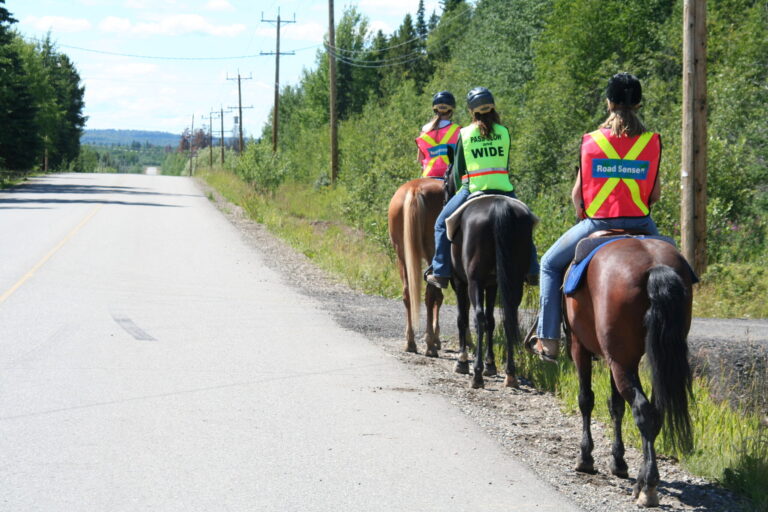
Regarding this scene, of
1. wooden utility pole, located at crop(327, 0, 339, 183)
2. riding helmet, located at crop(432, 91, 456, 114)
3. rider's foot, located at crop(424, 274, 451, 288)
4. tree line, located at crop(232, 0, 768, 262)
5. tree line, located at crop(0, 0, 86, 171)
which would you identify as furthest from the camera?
tree line, located at crop(0, 0, 86, 171)

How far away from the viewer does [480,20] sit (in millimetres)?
64188

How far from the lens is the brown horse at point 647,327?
15.7 feet

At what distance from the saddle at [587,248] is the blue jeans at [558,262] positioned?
7 cm

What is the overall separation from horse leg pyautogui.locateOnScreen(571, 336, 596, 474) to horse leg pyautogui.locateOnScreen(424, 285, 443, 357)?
12.7 feet

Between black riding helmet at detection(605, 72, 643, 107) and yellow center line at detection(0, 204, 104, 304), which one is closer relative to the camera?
black riding helmet at detection(605, 72, 643, 107)

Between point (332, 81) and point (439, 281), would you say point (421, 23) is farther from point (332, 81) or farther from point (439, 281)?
point (439, 281)

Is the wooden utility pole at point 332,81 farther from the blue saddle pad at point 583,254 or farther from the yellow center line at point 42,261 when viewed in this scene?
the blue saddle pad at point 583,254

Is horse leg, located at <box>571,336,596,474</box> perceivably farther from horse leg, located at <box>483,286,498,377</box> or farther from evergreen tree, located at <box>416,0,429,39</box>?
evergreen tree, located at <box>416,0,429,39</box>

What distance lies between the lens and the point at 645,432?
4.96 meters

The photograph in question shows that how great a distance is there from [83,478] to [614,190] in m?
3.78

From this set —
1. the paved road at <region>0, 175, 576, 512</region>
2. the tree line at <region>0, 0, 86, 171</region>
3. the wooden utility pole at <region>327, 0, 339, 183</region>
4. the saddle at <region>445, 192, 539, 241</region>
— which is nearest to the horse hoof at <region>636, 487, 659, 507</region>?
the paved road at <region>0, 175, 576, 512</region>

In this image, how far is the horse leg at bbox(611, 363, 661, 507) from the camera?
4.94 metres

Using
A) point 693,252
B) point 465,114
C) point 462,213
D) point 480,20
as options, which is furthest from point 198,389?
point 480,20

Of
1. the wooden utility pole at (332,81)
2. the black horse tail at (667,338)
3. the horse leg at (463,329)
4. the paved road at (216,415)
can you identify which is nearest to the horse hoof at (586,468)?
the paved road at (216,415)
